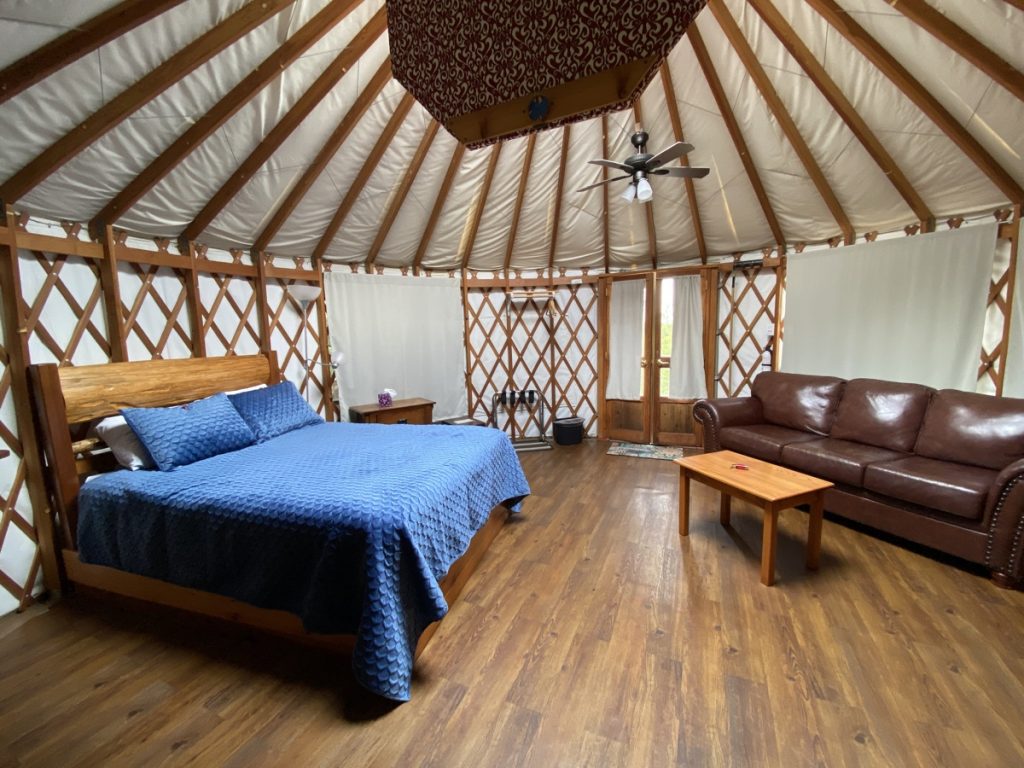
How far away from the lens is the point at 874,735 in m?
1.38

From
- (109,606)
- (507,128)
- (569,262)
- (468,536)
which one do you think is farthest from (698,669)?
(569,262)

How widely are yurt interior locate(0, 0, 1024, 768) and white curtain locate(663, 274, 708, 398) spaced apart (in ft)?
1.90

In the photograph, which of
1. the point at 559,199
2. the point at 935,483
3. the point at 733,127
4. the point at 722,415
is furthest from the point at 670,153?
the point at 935,483

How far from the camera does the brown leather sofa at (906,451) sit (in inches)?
85.0

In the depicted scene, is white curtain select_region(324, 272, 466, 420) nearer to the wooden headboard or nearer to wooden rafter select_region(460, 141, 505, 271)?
wooden rafter select_region(460, 141, 505, 271)

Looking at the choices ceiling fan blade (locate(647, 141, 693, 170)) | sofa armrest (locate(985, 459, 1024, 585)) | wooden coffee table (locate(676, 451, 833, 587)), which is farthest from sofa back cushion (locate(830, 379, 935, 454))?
ceiling fan blade (locate(647, 141, 693, 170))

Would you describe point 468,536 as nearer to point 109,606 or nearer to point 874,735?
point 874,735

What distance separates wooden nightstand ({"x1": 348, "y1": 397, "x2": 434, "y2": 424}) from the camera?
408cm

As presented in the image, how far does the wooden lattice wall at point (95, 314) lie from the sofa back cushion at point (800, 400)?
4255mm

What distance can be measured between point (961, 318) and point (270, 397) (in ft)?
16.5

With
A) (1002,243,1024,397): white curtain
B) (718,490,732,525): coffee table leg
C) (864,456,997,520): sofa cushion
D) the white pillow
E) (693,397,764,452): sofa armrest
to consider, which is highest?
(1002,243,1024,397): white curtain

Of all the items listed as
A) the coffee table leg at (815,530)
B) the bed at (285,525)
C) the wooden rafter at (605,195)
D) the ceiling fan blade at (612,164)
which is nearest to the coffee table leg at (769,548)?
the coffee table leg at (815,530)

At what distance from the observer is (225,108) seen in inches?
87.6

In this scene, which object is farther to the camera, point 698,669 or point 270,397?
point 270,397
